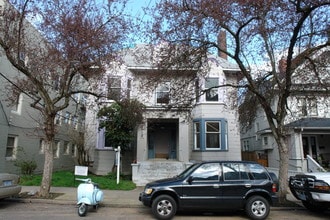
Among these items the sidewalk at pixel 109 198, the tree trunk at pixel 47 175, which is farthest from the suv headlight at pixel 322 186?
the tree trunk at pixel 47 175

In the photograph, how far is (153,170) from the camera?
57.2ft

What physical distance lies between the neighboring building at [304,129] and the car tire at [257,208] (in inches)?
204

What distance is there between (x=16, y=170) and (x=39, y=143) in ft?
11.7

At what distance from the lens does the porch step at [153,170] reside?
16.7m

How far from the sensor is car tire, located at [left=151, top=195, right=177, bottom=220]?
27.7ft

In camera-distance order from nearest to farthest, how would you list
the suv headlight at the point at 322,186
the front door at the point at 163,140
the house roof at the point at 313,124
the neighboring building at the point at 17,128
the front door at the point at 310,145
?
the suv headlight at the point at 322,186 → the neighboring building at the point at 17,128 → the house roof at the point at 313,124 → the front door at the point at 163,140 → the front door at the point at 310,145

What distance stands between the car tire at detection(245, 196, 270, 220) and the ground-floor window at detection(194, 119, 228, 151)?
36.1 feet

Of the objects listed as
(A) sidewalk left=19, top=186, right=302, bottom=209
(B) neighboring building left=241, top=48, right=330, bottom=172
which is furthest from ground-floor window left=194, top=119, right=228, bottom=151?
(A) sidewalk left=19, top=186, right=302, bottom=209

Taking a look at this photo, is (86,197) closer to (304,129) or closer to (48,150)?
(48,150)

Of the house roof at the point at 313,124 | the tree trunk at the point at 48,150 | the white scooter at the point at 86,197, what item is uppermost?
the house roof at the point at 313,124

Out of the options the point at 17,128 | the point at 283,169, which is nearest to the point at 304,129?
the point at 283,169

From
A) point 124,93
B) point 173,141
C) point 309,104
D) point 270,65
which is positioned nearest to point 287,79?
point 270,65

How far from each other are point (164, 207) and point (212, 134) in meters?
12.1

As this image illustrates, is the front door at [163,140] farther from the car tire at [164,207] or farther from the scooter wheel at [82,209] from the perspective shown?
the car tire at [164,207]
